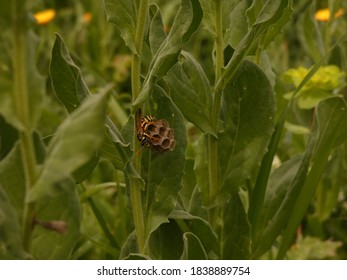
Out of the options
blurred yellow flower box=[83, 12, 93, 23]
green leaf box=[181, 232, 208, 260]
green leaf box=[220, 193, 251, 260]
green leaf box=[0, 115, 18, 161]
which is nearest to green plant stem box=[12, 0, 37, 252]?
green leaf box=[0, 115, 18, 161]

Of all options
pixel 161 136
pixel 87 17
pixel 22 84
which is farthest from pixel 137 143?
pixel 87 17

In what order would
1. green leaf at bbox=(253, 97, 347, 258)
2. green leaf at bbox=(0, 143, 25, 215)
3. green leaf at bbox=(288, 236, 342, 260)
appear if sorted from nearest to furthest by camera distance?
1. green leaf at bbox=(0, 143, 25, 215)
2. green leaf at bbox=(253, 97, 347, 258)
3. green leaf at bbox=(288, 236, 342, 260)

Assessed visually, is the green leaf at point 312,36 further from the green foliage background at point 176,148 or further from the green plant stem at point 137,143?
the green plant stem at point 137,143

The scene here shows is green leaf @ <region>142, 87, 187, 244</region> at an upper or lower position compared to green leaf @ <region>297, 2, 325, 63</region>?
lower

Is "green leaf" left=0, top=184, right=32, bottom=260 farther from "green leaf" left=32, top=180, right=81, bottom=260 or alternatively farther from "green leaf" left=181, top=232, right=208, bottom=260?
"green leaf" left=181, top=232, right=208, bottom=260

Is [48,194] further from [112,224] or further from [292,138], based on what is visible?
[292,138]

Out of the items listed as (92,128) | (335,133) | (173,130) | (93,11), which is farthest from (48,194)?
(93,11)

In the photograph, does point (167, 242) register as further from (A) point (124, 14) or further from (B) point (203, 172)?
(A) point (124, 14)
